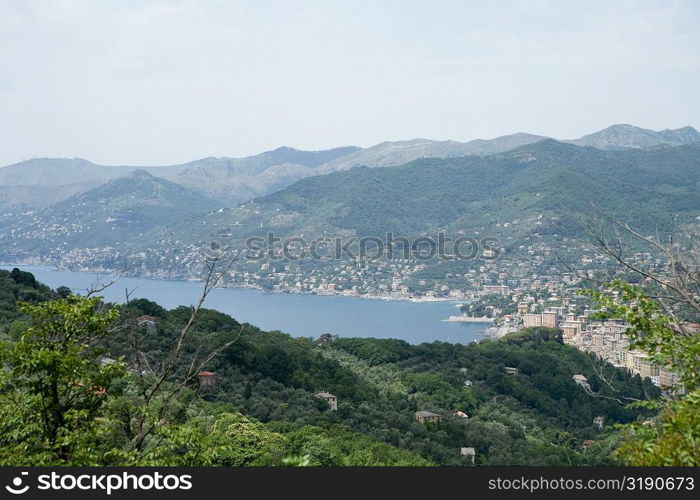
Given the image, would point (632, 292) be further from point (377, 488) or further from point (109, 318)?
point (109, 318)

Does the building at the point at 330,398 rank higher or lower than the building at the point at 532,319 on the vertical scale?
higher

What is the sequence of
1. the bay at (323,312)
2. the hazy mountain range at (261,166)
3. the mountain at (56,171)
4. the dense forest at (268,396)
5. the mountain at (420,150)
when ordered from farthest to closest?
the mountain at (56,171) → the mountain at (420,150) → the hazy mountain range at (261,166) → the bay at (323,312) → the dense forest at (268,396)

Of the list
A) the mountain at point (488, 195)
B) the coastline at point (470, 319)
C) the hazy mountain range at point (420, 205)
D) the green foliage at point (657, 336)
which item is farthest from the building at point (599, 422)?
the hazy mountain range at point (420, 205)

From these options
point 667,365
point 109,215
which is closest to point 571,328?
point 667,365

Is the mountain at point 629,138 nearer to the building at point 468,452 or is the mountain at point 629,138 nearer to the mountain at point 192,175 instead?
the mountain at point 192,175

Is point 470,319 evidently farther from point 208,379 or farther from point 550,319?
point 208,379

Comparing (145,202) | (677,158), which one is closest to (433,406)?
(677,158)
